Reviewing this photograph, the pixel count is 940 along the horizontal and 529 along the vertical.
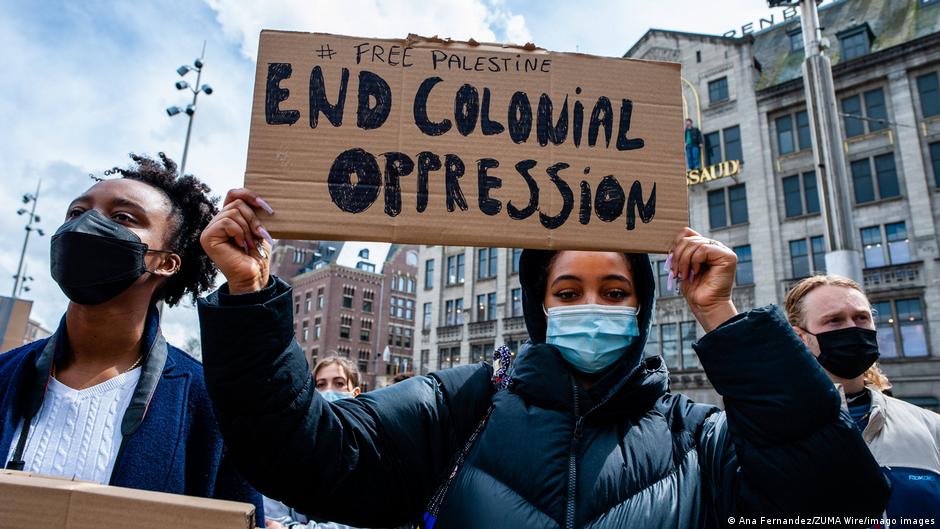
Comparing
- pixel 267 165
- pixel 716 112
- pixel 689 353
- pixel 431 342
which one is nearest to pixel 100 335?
pixel 267 165

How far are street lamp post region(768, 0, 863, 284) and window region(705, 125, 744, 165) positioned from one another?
1877cm

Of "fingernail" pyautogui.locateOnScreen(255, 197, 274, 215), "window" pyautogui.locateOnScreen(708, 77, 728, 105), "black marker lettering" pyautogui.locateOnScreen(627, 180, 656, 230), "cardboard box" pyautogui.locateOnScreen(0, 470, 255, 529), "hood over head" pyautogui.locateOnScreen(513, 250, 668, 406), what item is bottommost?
"cardboard box" pyautogui.locateOnScreen(0, 470, 255, 529)

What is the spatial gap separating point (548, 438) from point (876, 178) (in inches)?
999

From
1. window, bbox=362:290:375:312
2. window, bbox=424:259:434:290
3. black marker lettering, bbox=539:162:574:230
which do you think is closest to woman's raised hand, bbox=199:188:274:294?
black marker lettering, bbox=539:162:574:230

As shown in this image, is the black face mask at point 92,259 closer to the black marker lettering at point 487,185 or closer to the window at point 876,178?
the black marker lettering at point 487,185

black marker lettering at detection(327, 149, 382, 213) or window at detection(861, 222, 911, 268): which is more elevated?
window at detection(861, 222, 911, 268)

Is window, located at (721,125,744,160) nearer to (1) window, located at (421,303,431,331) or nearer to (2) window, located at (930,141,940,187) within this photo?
(2) window, located at (930,141,940,187)

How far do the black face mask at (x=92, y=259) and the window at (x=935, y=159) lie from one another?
84.3ft

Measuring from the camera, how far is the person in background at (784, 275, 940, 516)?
285cm

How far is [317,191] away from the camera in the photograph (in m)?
1.97

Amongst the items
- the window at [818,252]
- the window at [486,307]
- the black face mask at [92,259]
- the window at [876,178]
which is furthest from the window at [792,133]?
the black face mask at [92,259]

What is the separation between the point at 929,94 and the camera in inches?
846

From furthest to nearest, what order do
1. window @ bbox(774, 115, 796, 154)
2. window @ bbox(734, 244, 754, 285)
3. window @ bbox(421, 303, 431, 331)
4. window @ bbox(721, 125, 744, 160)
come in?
window @ bbox(421, 303, 431, 331), window @ bbox(721, 125, 744, 160), window @ bbox(774, 115, 796, 154), window @ bbox(734, 244, 754, 285)

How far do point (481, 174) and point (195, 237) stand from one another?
160 centimetres
